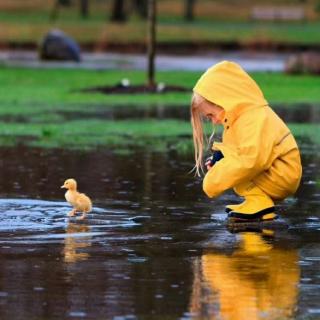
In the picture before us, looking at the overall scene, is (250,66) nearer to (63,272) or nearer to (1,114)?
(1,114)

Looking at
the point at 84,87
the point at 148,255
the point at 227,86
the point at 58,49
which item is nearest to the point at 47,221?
the point at 227,86

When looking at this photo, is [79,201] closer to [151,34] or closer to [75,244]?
[75,244]

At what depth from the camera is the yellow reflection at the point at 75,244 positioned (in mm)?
9102

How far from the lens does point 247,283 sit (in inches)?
322

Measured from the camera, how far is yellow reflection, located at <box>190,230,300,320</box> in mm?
7328

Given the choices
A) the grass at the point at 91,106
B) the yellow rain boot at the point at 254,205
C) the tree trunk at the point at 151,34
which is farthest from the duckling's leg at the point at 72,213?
the tree trunk at the point at 151,34

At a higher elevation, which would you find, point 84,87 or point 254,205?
point 254,205

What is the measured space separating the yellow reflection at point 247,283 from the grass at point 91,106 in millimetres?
8060

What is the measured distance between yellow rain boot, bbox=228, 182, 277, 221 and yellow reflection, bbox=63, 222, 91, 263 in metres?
1.21

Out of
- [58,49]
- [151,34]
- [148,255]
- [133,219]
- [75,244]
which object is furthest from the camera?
[58,49]

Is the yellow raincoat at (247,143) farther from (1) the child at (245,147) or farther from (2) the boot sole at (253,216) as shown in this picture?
(2) the boot sole at (253,216)

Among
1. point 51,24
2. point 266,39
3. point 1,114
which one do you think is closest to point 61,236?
point 1,114

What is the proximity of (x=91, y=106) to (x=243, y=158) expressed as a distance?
15089 mm

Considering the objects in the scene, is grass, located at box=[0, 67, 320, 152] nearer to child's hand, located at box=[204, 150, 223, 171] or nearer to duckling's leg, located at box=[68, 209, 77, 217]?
duckling's leg, located at box=[68, 209, 77, 217]
